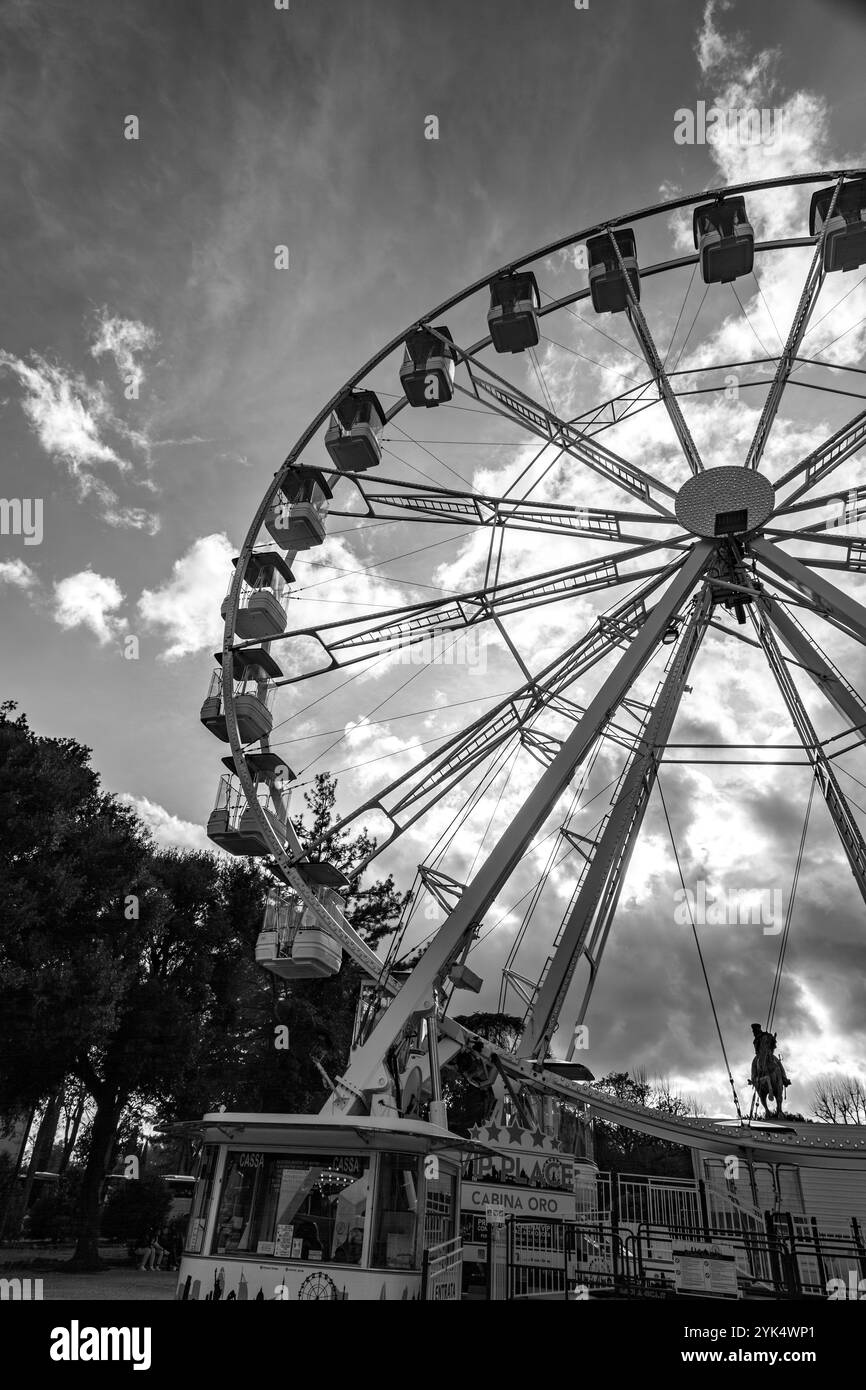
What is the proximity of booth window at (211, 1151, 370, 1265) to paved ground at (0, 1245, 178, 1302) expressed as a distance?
24.4 ft

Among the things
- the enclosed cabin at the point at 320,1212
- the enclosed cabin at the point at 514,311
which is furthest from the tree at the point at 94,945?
the enclosed cabin at the point at 514,311

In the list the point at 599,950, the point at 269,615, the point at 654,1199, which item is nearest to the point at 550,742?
the point at 599,950

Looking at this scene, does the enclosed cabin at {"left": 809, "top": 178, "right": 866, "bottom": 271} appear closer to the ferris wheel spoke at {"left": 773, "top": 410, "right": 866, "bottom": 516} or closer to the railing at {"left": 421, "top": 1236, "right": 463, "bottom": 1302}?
the ferris wheel spoke at {"left": 773, "top": 410, "right": 866, "bottom": 516}

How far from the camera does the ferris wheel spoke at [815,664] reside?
17406 millimetres

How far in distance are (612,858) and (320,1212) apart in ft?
34.2

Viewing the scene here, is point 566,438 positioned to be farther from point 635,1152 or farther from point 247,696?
point 635,1152

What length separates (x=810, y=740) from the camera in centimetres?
1975

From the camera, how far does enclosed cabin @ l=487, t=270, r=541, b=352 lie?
2091cm

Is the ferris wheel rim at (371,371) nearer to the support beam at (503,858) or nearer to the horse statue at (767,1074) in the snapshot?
the support beam at (503,858)

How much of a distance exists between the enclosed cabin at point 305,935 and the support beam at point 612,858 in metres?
5.24

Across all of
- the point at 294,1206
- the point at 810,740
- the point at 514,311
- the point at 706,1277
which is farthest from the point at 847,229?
the point at 294,1206
